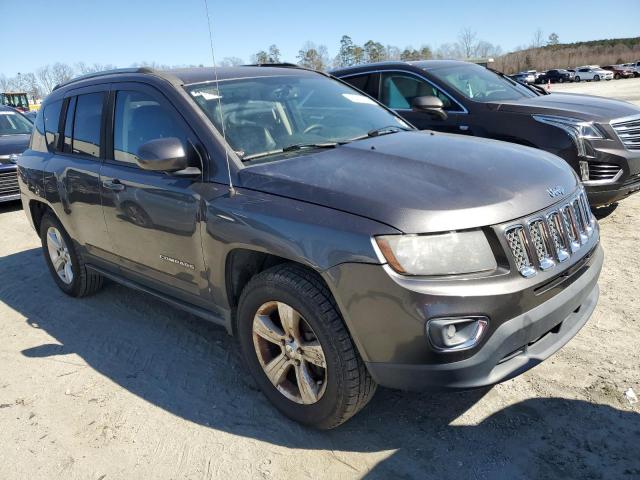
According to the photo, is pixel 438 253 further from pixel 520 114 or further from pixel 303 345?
pixel 520 114

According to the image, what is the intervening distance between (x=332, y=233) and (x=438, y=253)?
47cm

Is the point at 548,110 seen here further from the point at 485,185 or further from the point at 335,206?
the point at 335,206

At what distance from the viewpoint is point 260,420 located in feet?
9.73

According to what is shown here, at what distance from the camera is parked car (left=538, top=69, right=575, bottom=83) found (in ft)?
199

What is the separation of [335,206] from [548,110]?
4066 millimetres

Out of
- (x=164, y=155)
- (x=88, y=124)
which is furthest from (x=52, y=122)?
(x=164, y=155)

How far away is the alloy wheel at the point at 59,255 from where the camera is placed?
481 cm

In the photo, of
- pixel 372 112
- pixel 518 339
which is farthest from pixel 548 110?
pixel 518 339

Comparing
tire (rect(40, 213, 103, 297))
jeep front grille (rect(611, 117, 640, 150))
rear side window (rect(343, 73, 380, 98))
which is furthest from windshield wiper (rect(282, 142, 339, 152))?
rear side window (rect(343, 73, 380, 98))

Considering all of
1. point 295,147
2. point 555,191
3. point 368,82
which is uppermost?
point 368,82

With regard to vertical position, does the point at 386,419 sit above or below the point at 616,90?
above

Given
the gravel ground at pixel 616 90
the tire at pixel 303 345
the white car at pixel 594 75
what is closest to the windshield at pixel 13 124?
the tire at pixel 303 345

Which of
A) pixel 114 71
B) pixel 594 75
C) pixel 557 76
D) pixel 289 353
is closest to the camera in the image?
pixel 289 353

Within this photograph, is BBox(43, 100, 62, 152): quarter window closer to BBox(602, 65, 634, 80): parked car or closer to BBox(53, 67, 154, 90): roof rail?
BBox(53, 67, 154, 90): roof rail
